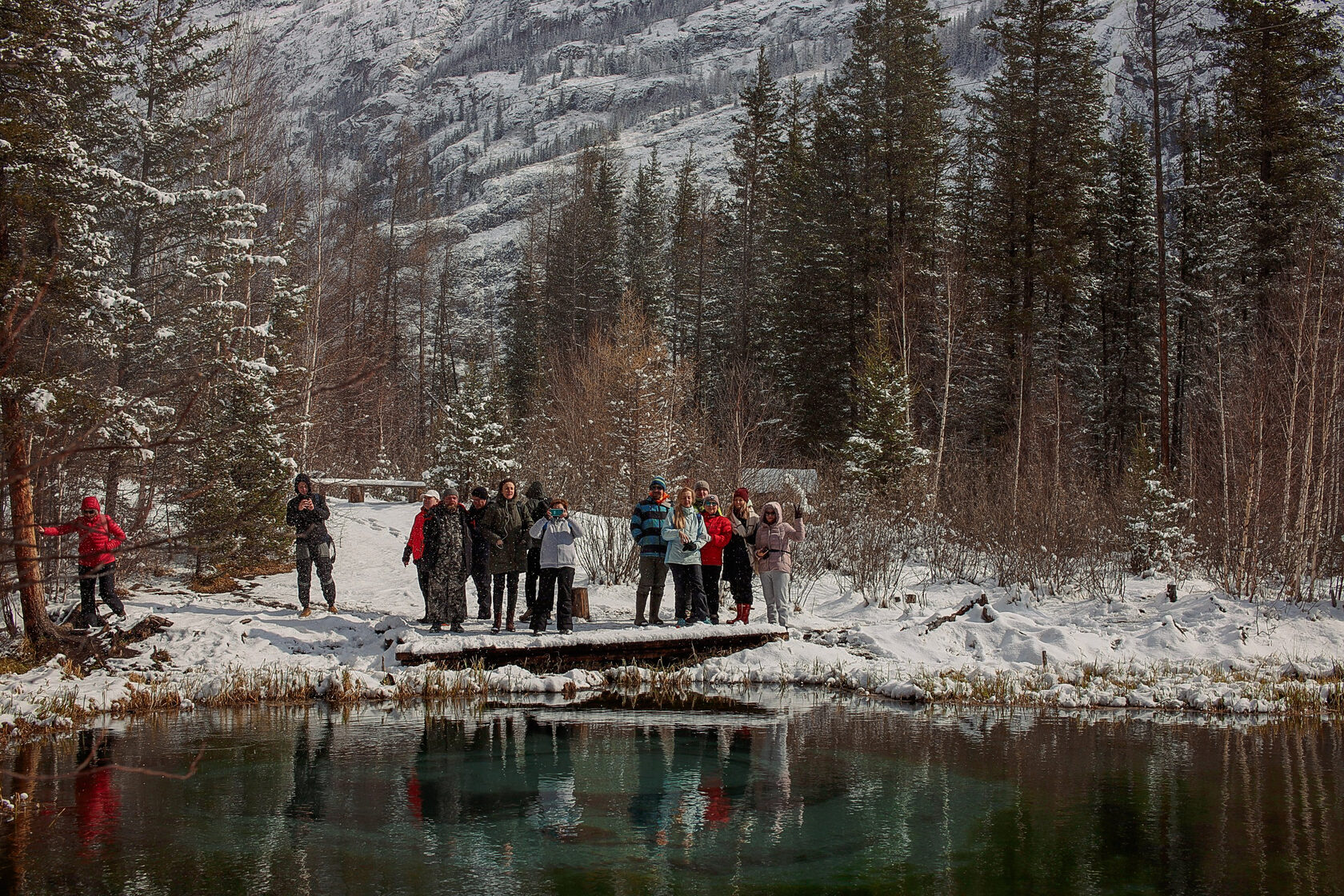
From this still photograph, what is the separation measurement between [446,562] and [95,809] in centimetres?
677

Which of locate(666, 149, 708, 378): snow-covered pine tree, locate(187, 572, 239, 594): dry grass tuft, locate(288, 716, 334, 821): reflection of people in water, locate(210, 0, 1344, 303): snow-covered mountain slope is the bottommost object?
locate(288, 716, 334, 821): reflection of people in water

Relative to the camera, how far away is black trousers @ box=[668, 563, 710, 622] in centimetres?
1342

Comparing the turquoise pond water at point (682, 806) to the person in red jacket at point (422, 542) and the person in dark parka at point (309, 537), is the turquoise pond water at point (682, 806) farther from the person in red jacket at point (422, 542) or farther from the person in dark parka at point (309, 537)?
the person in dark parka at point (309, 537)

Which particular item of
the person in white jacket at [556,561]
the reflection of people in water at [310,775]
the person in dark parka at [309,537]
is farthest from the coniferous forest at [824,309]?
the person in white jacket at [556,561]

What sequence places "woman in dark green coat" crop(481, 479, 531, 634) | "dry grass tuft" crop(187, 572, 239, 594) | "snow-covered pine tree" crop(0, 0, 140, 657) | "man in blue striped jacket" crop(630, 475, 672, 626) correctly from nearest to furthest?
1. "snow-covered pine tree" crop(0, 0, 140, 657)
2. "man in blue striped jacket" crop(630, 475, 672, 626)
3. "woman in dark green coat" crop(481, 479, 531, 634)
4. "dry grass tuft" crop(187, 572, 239, 594)

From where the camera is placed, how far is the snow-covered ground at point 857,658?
1098 centimetres

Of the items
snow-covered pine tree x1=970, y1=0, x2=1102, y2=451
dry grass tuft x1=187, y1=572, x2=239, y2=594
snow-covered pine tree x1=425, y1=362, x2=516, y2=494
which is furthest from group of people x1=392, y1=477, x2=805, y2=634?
snow-covered pine tree x1=970, y1=0, x2=1102, y2=451

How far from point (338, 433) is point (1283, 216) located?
29.7 m

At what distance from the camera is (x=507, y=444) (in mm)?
27766

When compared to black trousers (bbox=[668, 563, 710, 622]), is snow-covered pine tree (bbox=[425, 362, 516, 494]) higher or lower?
higher

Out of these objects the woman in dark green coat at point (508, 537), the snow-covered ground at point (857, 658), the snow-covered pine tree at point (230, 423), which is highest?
the snow-covered pine tree at point (230, 423)

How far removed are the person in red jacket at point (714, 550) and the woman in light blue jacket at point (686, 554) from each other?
6.8 inches

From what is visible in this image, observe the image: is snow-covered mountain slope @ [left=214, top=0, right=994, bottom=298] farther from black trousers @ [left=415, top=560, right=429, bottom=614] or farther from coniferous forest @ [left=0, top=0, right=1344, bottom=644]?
black trousers @ [left=415, top=560, right=429, bottom=614]

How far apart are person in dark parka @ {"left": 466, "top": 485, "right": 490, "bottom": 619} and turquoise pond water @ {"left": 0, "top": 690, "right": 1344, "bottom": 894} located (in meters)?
3.86
